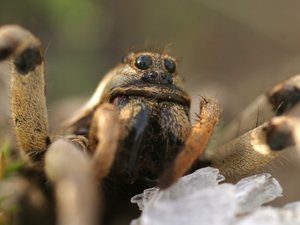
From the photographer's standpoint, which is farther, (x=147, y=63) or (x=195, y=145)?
(x=147, y=63)

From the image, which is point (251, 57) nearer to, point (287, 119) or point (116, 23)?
point (116, 23)

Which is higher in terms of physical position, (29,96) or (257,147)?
(29,96)

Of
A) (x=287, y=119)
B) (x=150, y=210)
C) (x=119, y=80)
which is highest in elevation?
(x=119, y=80)

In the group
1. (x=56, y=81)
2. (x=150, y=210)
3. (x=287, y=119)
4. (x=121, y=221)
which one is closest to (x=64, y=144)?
(x=150, y=210)

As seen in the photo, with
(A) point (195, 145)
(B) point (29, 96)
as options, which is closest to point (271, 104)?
(A) point (195, 145)

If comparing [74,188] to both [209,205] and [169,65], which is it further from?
[169,65]

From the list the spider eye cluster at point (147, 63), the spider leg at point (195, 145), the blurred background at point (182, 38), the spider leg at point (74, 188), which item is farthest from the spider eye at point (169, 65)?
the blurred background at point (182, 38)
